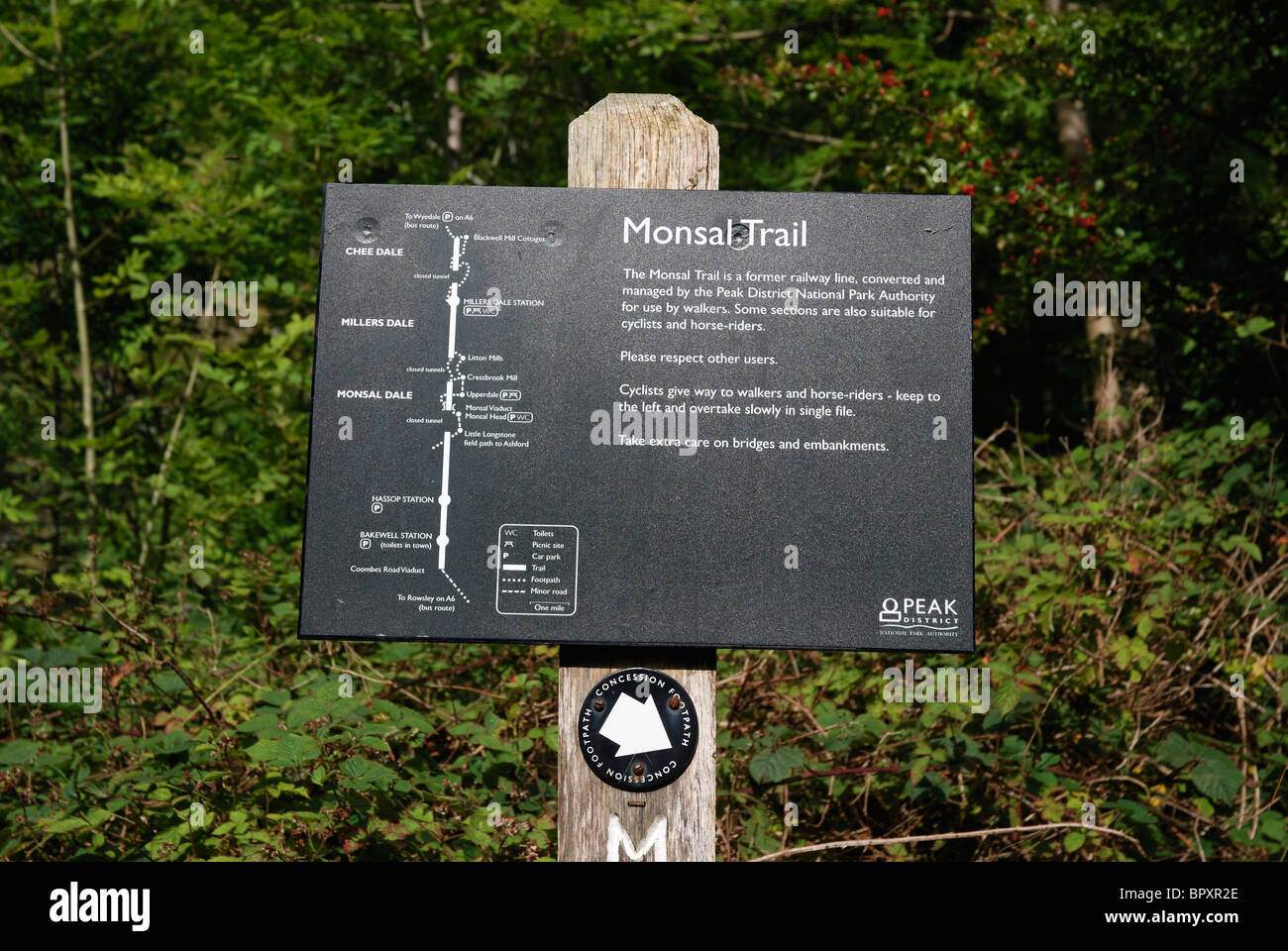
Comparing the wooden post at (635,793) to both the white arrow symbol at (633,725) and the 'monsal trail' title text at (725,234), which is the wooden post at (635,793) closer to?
the white arrow symbol at (633,725)

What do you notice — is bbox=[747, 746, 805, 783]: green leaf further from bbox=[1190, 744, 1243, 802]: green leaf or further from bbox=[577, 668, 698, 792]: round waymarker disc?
bbox=[1190, 744, 1243, 802]: green leaf

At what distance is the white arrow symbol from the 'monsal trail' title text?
1099 mm

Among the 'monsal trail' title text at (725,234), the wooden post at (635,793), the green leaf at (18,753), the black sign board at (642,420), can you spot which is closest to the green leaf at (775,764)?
the wooden post at (635,793)

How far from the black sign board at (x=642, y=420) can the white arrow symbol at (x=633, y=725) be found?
19cm

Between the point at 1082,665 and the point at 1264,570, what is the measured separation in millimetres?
1409

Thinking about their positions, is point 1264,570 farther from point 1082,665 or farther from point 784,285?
point 784,285

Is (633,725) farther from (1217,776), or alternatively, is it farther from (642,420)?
(1217,776)

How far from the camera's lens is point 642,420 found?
2.60m

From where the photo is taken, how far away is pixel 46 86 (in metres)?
8.00

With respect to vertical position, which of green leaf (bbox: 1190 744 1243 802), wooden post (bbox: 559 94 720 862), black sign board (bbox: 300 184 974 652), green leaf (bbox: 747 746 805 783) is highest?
black sign board (bbox: 300 184 974 652)

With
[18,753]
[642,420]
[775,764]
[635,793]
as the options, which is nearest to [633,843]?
[635,793]

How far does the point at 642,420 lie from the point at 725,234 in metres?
0.50

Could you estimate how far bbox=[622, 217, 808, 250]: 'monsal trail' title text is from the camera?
2.67 meters

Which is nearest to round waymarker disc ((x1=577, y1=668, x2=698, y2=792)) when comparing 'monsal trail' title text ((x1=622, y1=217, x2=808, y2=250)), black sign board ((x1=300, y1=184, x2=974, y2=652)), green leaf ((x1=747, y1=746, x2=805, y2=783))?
black sign board ((x1=300, y1=184, x2=974, y2=652))
